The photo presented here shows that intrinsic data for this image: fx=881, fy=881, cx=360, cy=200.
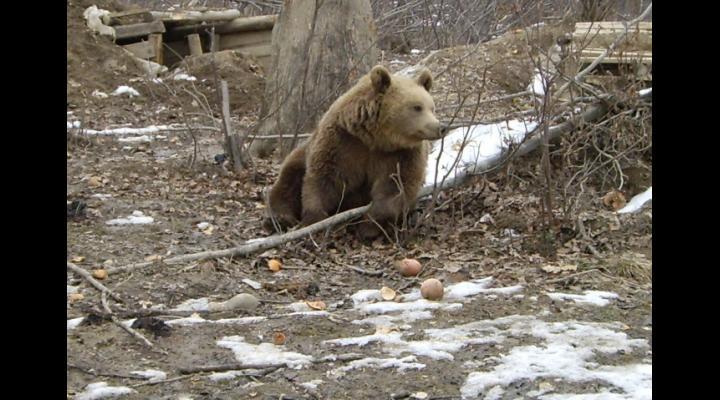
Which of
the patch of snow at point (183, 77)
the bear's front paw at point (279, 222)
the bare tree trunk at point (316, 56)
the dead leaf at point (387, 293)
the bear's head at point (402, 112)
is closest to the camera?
the dead leaf at point (387, 293)

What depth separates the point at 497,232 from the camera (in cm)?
720

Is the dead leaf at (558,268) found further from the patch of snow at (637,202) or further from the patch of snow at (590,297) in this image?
the patch of snow at (637,202)

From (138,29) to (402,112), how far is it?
979 centimetres

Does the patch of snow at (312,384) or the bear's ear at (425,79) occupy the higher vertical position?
the bear's ear at (425,79)

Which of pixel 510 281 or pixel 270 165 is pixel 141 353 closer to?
pixel 510 281

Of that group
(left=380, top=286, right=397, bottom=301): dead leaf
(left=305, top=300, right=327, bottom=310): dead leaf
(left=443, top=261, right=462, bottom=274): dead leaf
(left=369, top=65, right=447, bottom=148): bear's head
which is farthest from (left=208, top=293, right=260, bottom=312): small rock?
(left=369, top=65, right=447, bottom=148): bear's head

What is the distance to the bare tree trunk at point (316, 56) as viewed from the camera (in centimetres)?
1005

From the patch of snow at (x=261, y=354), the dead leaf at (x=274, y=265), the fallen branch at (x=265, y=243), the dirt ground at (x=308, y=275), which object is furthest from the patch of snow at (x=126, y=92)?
the patch of snow at (x=261, y=354)

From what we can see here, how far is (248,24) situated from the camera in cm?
1650

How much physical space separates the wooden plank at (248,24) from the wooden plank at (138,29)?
1.33 m

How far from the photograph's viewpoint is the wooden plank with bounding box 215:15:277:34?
16484 millimetres

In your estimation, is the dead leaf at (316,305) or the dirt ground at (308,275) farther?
the dead leaf at (316,305)
